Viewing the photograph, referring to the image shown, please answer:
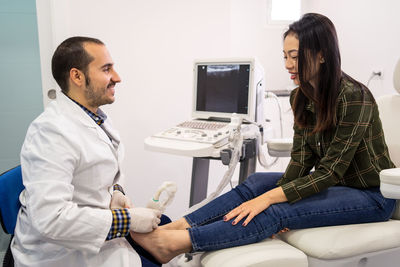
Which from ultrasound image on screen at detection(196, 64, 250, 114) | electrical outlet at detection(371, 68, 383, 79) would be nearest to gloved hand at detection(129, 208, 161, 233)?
ultrasound image on screen at detection(196, 64, 250, 114)

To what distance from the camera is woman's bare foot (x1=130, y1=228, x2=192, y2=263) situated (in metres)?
1.19

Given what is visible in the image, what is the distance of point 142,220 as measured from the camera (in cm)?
112

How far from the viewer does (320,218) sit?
1.23 metres

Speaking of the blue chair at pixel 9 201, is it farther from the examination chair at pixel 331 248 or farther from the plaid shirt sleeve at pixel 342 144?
A: the plaid shirt sleeve at pixel 342 144

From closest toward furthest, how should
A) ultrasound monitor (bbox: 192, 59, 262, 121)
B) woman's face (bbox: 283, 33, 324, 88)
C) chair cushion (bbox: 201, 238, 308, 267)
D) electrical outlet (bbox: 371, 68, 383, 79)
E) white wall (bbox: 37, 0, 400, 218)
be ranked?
chair cushion (bbox: 201, 238, 308, 267) < woman's face (bbox: 283, 33, 324, 88) < ultrasound monitor (bbox: 192, 59, 262, 121) < white wall (bbox: 37, 0, 400, 218) < electrical outlet (bbox: 371, 68, 383, 79)

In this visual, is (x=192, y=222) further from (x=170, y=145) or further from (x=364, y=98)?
(x=364, y=98)

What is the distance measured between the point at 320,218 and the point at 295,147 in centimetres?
37

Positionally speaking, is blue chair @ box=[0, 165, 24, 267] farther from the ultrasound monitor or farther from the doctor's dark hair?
the ultrasound monitor

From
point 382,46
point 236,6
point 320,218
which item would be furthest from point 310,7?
point 320,218

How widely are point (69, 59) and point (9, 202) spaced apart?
1.55ft

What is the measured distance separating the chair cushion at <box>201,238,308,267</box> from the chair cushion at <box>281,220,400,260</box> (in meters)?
0.05

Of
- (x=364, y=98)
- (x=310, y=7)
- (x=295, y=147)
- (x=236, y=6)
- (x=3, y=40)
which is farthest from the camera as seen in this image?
(x=310, y=7)

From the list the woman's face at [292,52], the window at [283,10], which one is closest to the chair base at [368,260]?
the woman's face at [292,52]

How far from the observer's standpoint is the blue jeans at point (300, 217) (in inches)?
46.9
